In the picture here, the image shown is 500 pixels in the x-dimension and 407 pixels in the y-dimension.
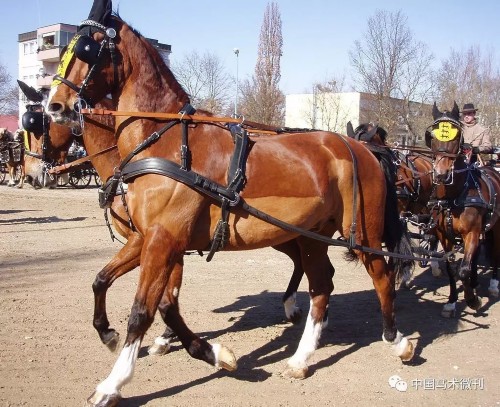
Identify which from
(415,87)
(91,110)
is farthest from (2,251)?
(415,87)

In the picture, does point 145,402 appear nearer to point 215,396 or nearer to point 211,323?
point 215,396

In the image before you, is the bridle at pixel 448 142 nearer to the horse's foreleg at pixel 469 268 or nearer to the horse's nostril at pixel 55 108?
the horse's foreleg at pixel 469 268

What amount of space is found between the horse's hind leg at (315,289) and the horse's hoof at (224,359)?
0.63m

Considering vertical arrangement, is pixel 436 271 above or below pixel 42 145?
below

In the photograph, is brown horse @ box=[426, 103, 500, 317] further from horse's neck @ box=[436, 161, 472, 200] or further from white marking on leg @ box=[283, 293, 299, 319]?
white marking on leg @ box=[283, 293, 299, 319]

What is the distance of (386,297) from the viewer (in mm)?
5438

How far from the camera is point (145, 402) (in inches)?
171

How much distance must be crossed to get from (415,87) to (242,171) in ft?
87.0

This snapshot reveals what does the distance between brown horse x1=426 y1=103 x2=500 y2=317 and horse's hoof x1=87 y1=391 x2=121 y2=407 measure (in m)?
4.60

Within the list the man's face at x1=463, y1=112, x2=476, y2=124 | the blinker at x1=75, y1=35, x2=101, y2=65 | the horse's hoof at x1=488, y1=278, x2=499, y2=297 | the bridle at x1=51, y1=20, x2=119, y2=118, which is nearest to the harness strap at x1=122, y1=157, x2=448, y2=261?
the bridle at x1=51, y1=20, x2=119, y2=118

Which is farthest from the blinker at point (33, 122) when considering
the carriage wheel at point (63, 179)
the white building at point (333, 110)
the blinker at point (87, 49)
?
the white building at point (333, 110)

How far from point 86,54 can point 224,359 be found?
270cm

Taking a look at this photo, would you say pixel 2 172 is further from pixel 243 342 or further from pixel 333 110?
pixel 243 342

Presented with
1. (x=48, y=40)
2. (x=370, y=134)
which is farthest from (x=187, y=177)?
(x=48, y=40)
